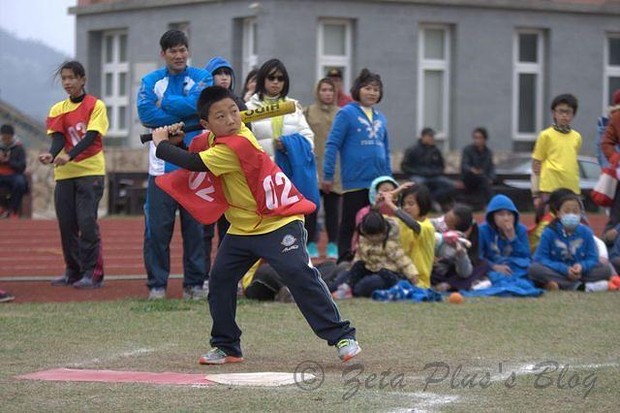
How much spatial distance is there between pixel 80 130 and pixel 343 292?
293 centimetres

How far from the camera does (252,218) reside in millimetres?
7828

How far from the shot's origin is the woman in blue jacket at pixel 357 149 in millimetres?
12492

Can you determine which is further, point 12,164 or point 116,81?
point 116,81

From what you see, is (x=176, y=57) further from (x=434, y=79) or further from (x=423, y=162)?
(x=434, y=79)

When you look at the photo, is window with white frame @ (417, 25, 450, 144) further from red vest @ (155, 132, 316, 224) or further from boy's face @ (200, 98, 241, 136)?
boy's face @ (200, 98, 241, 136)

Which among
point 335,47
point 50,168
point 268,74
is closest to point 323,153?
point 268,74

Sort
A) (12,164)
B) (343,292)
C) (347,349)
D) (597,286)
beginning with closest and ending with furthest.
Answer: (347,349) < (343,292) < (597,286) < (12,164)

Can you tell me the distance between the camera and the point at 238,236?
7879 mm

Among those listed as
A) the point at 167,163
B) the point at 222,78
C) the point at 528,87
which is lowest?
the point at 167,163

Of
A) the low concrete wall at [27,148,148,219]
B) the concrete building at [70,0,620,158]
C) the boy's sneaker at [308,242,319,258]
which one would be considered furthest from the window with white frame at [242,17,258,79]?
the boy's sneaker at [308,242,319,258]

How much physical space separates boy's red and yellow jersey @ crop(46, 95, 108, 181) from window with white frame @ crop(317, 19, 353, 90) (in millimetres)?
15839

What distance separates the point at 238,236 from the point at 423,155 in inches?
605

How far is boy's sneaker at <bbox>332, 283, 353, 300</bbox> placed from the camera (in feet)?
37.1

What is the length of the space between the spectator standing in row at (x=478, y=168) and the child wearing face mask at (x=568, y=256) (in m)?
11.1
